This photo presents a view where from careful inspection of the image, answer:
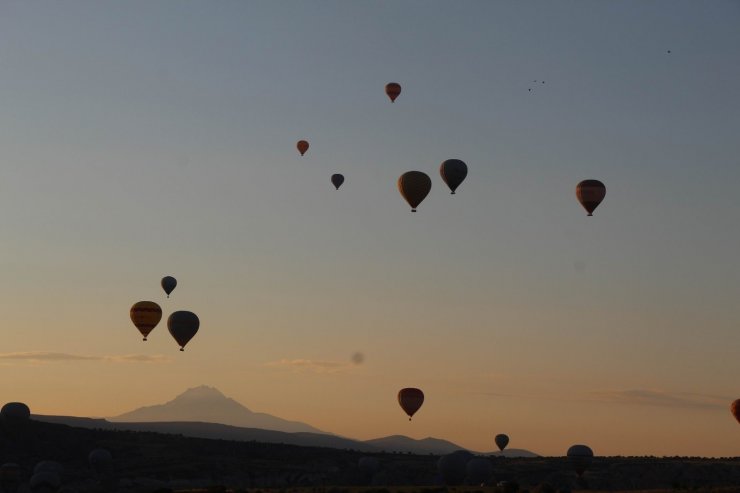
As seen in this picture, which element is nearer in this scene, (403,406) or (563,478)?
(403,406)

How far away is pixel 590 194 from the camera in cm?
10438

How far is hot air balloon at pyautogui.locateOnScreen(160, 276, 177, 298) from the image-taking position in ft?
434

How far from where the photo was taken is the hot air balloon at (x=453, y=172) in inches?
4122

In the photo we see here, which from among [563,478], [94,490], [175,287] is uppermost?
[175,287]

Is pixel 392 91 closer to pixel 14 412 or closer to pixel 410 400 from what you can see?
pixel 410 400

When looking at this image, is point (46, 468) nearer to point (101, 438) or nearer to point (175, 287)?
point (175, 287)

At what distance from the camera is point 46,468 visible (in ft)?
399

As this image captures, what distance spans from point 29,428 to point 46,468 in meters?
27.6

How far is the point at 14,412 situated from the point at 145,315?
39.9 m

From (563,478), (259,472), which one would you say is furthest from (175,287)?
(563,478)

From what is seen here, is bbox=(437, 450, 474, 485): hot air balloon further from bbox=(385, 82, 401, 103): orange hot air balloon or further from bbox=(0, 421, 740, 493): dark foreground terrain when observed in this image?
bbox=(385, 82, 401, 103): orange hot air balloon

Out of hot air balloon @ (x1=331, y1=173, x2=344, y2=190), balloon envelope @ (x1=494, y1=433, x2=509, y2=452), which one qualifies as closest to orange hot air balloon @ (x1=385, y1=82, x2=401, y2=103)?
hot air balloon @ (x1=331, y1=173, x2=344, y2=190)

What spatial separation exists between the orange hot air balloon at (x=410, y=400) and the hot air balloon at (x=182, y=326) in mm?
18092


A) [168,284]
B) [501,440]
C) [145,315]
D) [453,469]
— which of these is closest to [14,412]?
[168,284]
